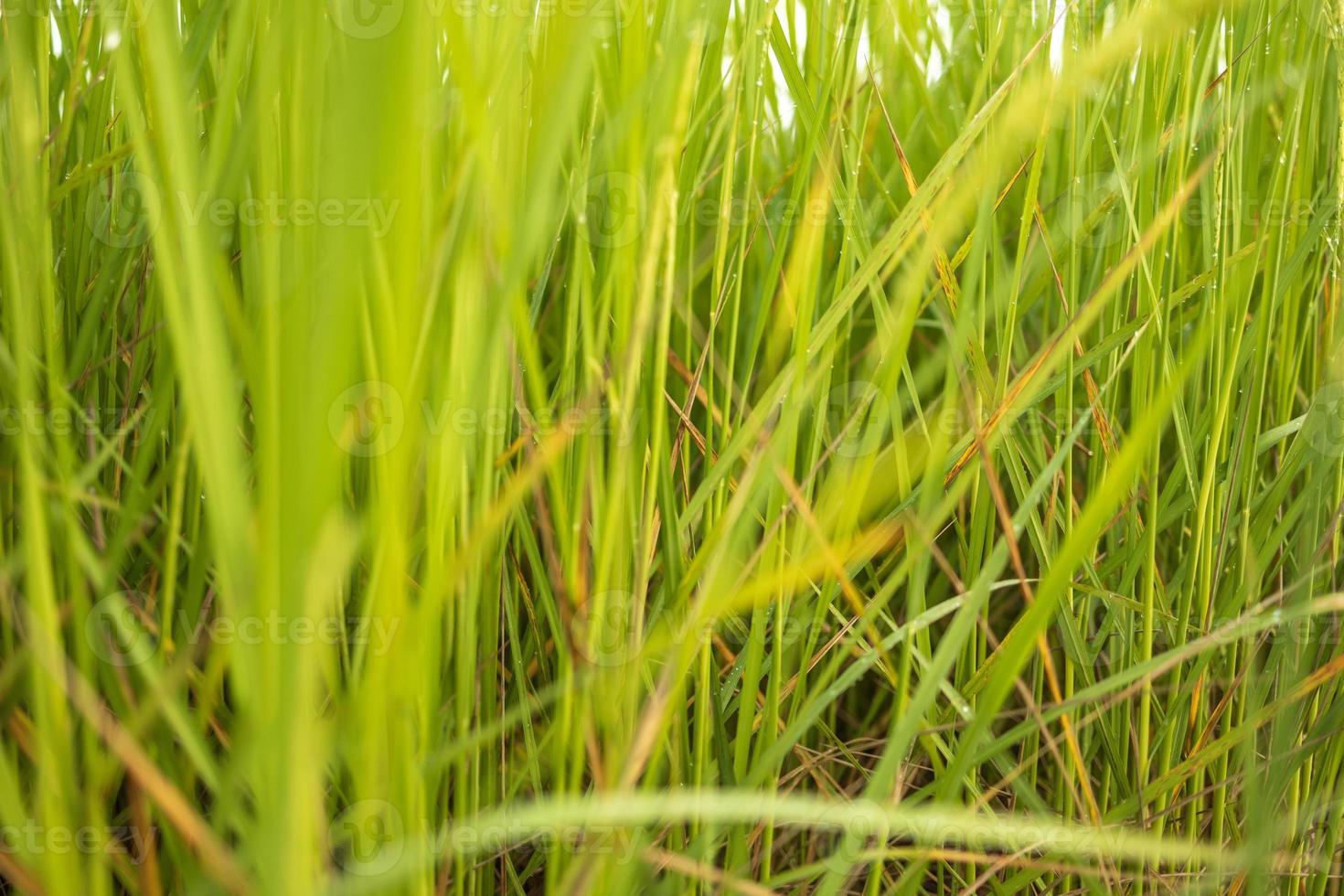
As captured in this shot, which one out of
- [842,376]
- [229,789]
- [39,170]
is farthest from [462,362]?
[842,376]

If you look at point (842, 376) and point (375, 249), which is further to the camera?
point (842, 376)

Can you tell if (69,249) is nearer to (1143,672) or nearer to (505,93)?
(505,93)

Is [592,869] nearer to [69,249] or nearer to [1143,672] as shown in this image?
[1143,672]

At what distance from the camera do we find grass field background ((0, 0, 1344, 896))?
0.30 m

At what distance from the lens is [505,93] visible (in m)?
0.38

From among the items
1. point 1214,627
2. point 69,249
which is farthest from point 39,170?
point 1214,627

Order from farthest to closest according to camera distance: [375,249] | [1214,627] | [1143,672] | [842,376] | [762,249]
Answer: [762,249]
[842,376]
[1214,627]
[1143,672]
[375,249]

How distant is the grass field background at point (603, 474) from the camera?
30 cm

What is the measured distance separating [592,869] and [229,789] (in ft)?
0.50

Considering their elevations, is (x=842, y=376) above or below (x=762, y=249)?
below

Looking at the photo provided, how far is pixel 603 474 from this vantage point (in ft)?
1.80

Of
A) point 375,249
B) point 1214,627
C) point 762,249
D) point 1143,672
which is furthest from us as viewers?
point 762,249

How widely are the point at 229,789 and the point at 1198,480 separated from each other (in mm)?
656

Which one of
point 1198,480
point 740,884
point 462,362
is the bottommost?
point 740,884
